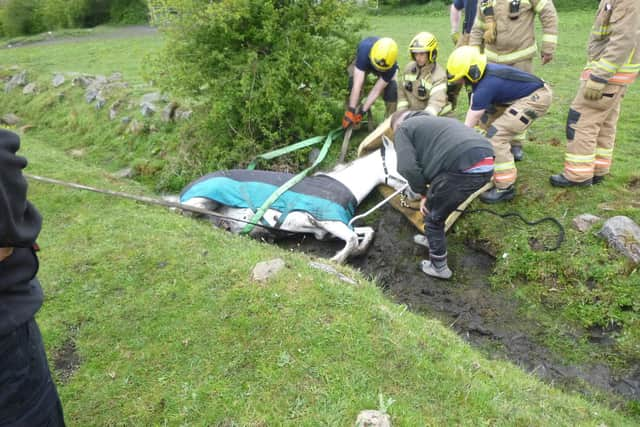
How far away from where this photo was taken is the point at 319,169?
21.9 feet

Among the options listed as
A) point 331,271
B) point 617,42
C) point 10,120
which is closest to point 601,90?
point 617,42

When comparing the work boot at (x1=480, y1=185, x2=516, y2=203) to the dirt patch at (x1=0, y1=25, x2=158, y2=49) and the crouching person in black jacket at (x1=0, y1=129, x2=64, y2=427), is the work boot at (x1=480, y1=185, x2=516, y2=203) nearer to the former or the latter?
the crouching person in black jacket at (x1=0, y1=129, x2=64, y2=427)

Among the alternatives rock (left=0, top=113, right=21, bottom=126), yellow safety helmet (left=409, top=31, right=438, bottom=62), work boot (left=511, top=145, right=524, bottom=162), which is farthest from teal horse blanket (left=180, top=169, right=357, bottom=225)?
rock (left=0, top=113, right=21, bottom=126)

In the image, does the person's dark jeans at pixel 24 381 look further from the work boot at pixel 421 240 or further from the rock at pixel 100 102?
the rock at pixel 100 102

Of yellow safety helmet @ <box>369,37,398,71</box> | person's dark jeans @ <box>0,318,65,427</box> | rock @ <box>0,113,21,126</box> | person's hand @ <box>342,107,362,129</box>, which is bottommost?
rock @ <box>0,113,21,126</box>

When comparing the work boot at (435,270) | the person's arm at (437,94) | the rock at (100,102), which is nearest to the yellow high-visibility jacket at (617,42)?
the person's arm at (437,94)

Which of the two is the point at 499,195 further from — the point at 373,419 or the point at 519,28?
the point at 373,419

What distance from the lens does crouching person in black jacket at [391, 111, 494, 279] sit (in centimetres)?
421

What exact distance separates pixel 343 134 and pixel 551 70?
563cm

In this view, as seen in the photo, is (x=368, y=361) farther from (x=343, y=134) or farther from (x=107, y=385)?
(x=343, y=134)

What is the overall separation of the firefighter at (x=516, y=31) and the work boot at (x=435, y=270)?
2.02m

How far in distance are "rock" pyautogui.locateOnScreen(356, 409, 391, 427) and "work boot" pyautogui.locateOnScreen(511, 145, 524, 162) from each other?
421 cm

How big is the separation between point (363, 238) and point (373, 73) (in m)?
2.72

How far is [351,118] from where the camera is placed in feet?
21.6
